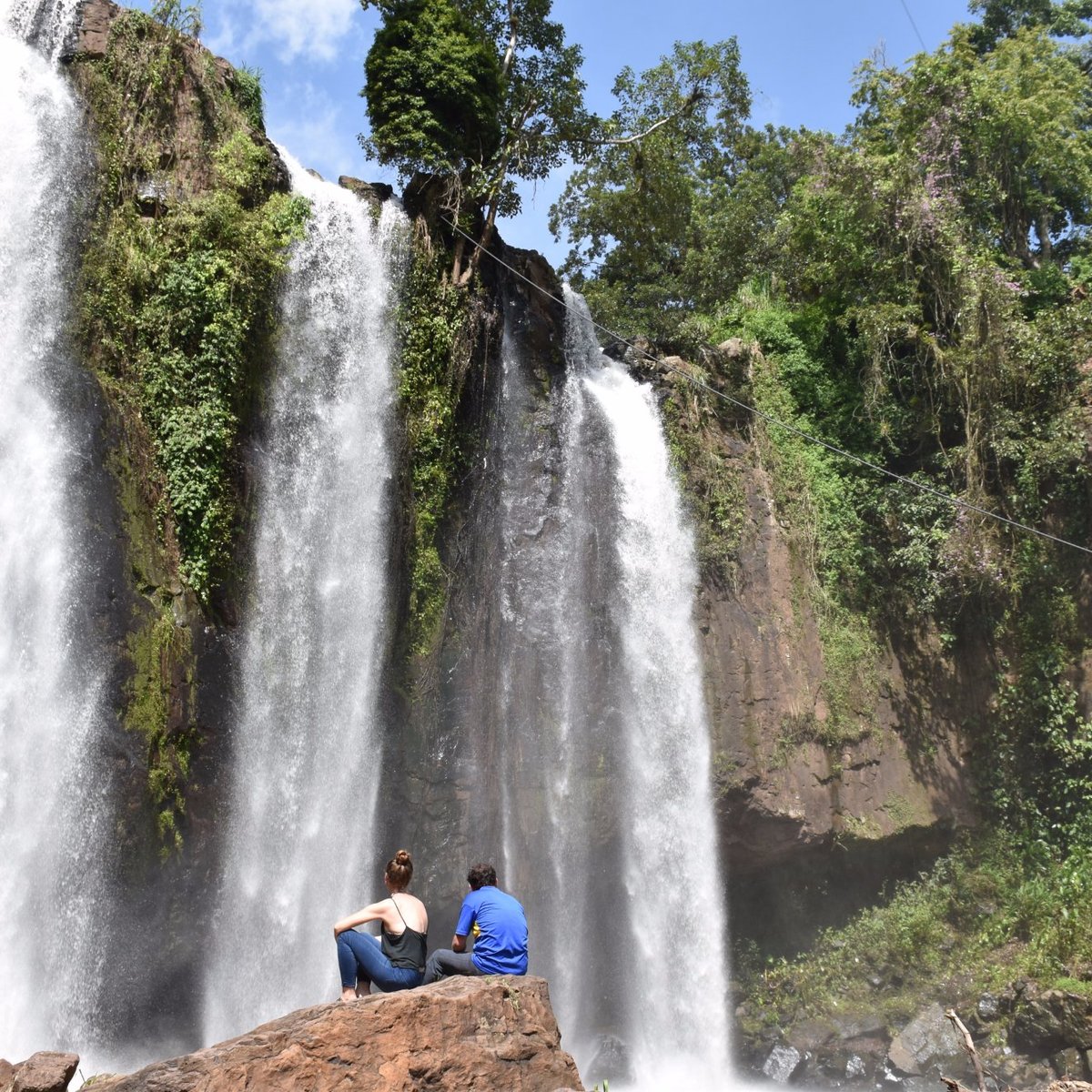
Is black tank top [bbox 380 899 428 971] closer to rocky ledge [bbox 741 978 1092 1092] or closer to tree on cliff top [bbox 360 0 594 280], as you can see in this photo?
rocky ledge [bbox 741 978 1092 1092]

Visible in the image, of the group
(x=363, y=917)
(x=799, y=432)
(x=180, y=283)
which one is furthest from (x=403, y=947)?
(x=799, y=432)

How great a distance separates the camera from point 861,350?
17031 millimetres

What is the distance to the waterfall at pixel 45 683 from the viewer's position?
28.4 ft

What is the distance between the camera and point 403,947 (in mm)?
5699

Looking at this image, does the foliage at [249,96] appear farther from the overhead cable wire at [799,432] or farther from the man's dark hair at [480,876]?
the man's dark hair at [480,876]

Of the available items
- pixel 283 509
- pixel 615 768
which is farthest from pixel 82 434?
pixel 615 768

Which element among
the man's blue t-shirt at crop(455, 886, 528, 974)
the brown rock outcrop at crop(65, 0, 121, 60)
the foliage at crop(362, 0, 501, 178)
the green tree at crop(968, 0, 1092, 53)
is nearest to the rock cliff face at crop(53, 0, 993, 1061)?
the brown rock outcrop at crop(65, 0, 121, 60)

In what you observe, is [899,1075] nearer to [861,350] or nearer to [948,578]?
[948,578]

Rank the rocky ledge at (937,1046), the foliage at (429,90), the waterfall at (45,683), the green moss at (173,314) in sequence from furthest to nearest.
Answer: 1. the foliage at (429,90)
2. the rocky ledge at (937,1046)
3. the green moss at (173,314)
4. the waterfall at (45,683)

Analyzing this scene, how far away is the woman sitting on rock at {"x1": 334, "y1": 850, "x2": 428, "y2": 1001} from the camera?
5531 millimetres

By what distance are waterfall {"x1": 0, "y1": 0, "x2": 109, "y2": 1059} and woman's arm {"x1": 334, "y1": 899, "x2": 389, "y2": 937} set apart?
4.73 metres

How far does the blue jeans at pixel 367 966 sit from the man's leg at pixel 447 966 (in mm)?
128

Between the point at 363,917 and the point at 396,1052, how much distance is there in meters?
1.00

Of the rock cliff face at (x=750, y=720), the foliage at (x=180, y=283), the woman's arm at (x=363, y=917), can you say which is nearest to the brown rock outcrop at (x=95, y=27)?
the rock cliff face at (x=750, y=720)
